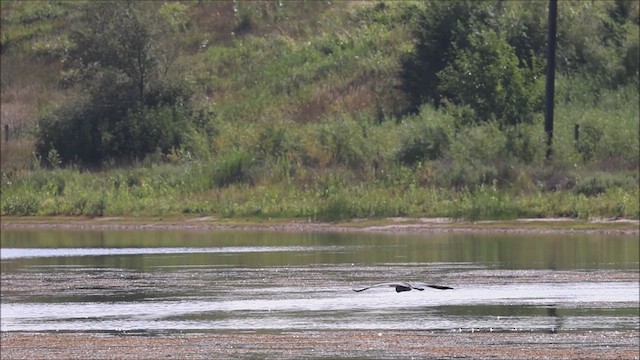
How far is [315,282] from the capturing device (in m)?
27.9

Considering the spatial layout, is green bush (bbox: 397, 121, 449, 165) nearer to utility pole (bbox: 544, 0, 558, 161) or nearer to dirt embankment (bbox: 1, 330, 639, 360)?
utility pole (bbox: 544, 0, 558, 161)

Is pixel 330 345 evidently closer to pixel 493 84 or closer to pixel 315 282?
pixel 315 282

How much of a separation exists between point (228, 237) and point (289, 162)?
7314 mm

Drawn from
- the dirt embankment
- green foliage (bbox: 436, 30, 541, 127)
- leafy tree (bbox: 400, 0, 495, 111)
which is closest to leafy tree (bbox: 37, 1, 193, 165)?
leafy tree (bbox: 400, 0, 495, 111)

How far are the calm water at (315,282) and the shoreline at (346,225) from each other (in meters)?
0.91

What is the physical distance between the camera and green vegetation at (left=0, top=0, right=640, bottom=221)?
42.9 m

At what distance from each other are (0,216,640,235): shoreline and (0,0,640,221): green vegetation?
2.15ft

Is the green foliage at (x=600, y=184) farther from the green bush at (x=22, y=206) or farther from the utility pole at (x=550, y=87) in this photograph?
the green bush at (x=22, y=206)

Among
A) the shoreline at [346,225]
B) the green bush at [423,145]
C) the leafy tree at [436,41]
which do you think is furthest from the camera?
the leafy tree at [436,41]

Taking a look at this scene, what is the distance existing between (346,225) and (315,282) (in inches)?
533

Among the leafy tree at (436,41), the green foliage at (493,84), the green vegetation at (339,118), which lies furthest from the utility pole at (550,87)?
the leafy tree at (436,41)

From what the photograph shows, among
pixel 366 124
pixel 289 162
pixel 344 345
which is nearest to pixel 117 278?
pixel 344 345

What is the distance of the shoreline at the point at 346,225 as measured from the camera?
38156mm

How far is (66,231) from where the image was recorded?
1730 inches
